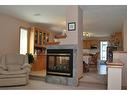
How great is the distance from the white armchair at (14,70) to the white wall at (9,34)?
100 centimetres

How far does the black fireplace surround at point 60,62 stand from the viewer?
208 inches

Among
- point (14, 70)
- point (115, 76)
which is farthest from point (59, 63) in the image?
point (115, 76)

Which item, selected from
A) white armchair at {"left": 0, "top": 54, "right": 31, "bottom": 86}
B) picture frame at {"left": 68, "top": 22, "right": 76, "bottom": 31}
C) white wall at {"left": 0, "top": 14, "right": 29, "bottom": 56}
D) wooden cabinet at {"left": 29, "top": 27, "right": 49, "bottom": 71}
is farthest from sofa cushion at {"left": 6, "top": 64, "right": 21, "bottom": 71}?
wooden cabinet at {"left": 29, "top": 27, "right": 49, "bottom": 71}

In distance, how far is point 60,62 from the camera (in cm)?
563

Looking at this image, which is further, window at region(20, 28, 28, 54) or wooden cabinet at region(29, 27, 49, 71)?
wooden cabinet at region(29, 27, 49, 71)

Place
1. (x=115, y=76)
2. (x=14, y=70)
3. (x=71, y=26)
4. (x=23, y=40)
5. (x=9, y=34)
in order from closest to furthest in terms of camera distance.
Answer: (x=115, y=76), (x=71, y=26), (x=14, y=70), (x=9, y=34), (x=23, y=40)

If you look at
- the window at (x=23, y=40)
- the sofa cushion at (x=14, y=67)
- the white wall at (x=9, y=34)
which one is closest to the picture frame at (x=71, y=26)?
Answer: the sofa cushion at (x=14, y=67)

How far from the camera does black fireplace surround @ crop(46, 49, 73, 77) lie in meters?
5.29

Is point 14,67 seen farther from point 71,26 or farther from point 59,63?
point 71,26

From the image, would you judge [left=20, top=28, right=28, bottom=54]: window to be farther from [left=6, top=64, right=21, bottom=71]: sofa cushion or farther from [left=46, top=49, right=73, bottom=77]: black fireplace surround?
[left=46, top=49, right=73, bottom=77]: black fireplace surround

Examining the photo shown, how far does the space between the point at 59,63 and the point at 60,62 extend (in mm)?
59

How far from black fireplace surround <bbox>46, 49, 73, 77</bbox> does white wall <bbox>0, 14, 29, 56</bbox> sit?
2074 millimetres
